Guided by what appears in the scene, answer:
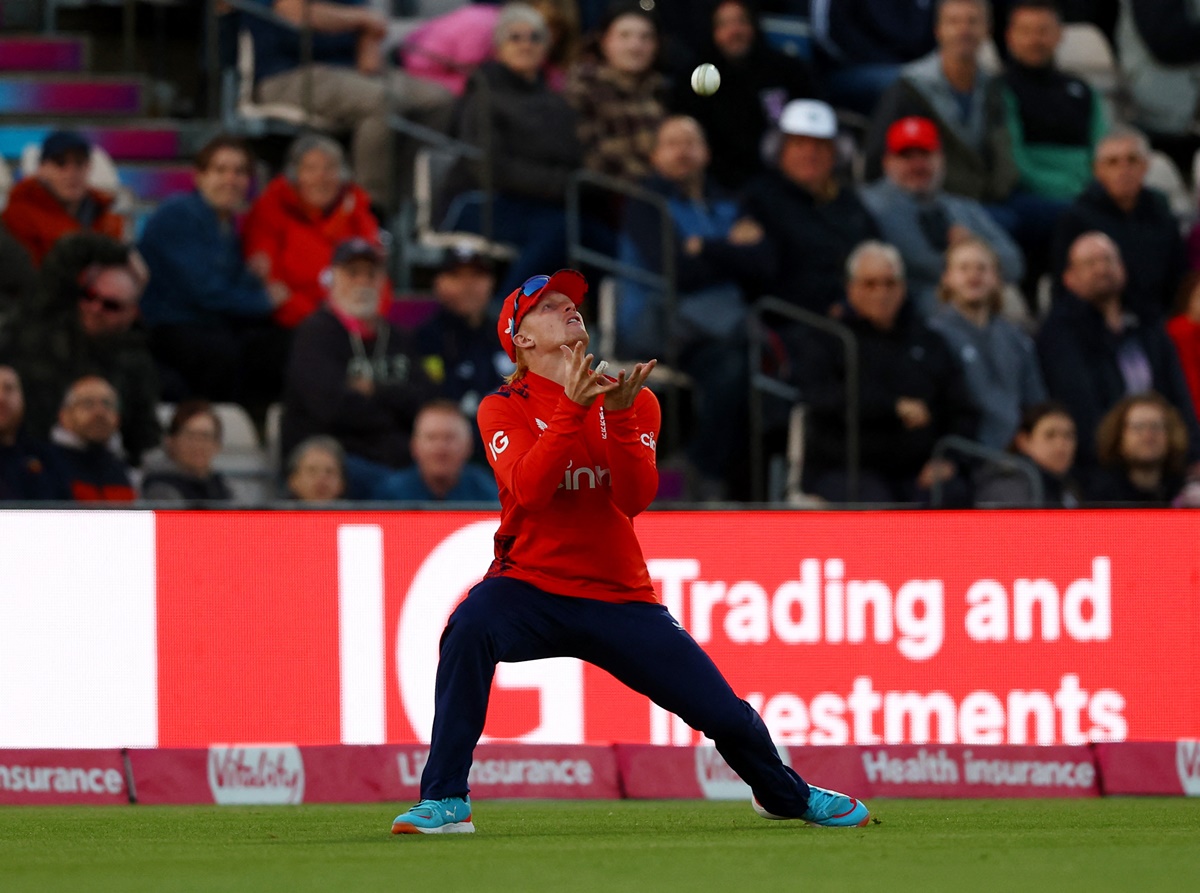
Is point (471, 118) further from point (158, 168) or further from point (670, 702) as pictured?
point (670, 702)

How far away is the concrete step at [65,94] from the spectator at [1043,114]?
6.31m

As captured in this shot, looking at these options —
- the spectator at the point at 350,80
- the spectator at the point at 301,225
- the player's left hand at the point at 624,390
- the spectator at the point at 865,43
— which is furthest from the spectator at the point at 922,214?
the player's left hand at the point at 624,390

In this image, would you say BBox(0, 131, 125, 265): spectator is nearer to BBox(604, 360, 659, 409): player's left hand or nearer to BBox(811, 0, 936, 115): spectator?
BBox(811, 0, 936, 115): spectator

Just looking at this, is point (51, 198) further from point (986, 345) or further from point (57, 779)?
point (986, 345)

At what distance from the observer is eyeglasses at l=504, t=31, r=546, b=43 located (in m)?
14.2

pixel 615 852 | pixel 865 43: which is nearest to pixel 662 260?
pixel 865 43

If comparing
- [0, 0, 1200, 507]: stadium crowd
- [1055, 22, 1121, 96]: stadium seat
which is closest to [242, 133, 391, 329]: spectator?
[0, 0, 1200, 507]: stadium crowd

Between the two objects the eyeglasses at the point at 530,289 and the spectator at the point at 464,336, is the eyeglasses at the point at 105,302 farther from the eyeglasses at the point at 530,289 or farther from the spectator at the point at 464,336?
the eyeglasses at the point at 530,289

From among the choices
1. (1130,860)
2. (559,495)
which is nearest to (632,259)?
(559,495)

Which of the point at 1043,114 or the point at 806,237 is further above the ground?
the point at 1043,114

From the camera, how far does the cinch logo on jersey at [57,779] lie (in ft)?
31.4

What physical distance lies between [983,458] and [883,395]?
2.38 ft

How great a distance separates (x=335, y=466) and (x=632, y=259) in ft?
9.75

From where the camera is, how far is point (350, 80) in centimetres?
1449
